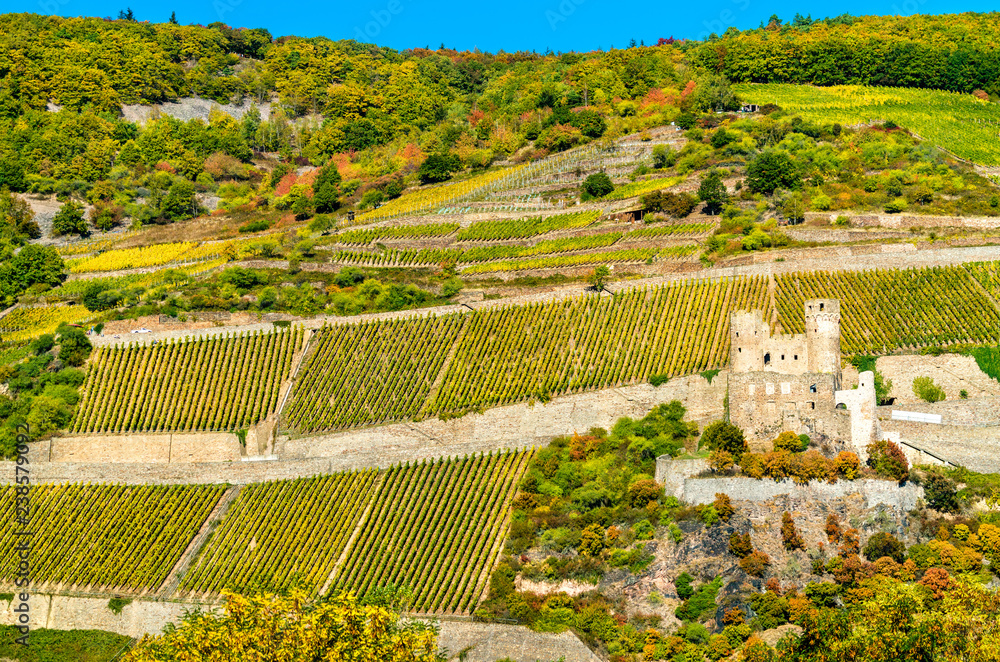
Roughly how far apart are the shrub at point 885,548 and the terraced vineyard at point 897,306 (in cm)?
1284

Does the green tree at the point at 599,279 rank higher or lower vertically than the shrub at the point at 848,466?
higher

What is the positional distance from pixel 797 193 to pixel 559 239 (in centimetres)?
1221

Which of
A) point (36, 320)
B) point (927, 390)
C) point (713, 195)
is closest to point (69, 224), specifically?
point (36, 320)

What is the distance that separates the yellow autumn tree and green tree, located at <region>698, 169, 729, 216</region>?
43.2 meters

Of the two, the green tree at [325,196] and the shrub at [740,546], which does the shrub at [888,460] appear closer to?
the shrub at [740,546]

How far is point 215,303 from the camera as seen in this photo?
65.2 meters

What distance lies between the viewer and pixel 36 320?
69.3 m

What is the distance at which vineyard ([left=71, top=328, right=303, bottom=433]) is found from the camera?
56.9 m

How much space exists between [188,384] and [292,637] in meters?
29.3

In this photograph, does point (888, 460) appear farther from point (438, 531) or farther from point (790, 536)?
point (438, 531)

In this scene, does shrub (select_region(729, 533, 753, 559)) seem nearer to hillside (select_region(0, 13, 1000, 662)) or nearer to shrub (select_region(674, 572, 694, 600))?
hillside (select_region(0, 13, 1000, 662))

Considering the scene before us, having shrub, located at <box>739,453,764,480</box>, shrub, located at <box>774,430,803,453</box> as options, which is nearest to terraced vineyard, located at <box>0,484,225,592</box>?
shrub, located at <box>739,453,764,480</box>

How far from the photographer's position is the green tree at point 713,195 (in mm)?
71750

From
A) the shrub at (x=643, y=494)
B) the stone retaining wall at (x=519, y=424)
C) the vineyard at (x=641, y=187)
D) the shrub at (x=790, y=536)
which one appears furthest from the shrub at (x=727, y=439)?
the vineyard at (x=641, y=187)
